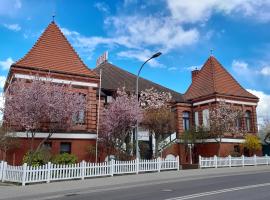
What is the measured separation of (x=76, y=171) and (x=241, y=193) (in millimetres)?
10693

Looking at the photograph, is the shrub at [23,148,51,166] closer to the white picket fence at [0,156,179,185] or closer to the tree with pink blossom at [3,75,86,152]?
the tree with pink blossom at [3,75,86,152]

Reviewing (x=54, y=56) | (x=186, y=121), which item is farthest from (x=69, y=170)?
(x=186, y=121)

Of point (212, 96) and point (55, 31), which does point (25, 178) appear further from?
point (212, 96)

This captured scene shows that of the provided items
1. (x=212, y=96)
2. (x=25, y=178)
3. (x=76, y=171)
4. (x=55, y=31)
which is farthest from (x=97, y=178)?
(x=212, y=96)

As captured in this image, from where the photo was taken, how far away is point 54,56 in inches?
1087

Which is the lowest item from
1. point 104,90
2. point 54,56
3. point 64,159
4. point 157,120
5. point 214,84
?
point 64,159

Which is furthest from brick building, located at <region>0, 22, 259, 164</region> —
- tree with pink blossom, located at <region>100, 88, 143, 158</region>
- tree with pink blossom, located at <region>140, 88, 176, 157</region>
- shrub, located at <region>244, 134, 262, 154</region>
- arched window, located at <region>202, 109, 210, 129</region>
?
tree with pink blossom, located at <region>140, 88, 176, 157</region>

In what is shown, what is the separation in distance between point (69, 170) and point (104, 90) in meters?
12.8

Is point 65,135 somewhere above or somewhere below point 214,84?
below

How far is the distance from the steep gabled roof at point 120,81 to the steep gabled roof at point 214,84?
205 cm

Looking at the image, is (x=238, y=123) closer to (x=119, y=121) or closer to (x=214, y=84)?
(x=214, y=84)

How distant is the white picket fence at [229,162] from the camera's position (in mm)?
27819

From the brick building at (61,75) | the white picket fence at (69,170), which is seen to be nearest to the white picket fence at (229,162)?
the white picket fence at (69,170)

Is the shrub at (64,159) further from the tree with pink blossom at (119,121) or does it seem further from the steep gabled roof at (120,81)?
the steep gabled roof at (120,81)
